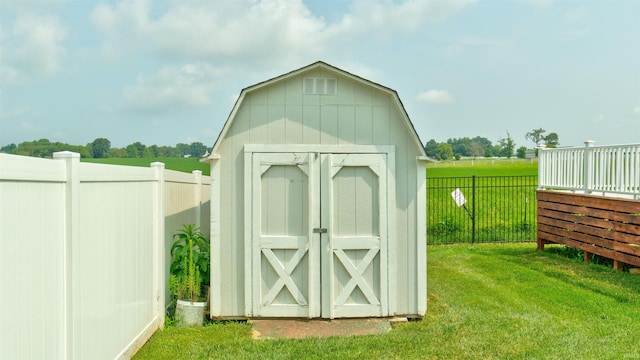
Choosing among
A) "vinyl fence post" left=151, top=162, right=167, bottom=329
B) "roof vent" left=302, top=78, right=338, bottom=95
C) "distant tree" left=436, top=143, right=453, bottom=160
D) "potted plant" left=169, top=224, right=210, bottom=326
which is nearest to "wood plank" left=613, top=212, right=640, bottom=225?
"roof vent" left=302, top=78, right=338, bottom=95

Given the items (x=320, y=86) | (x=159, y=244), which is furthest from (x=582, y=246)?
(x=159, y=244)

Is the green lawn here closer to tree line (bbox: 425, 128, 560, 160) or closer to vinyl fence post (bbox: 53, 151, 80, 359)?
vinyl fence post (bbox: 53, 151, 80, 359)

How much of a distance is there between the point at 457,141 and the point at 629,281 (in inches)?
1352

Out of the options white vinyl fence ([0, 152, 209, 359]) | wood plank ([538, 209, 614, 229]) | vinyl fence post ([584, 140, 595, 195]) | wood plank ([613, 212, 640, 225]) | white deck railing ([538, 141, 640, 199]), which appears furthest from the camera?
vinyl fence post ([584, 140, 595, 195])

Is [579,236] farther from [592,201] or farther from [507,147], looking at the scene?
[507,147]

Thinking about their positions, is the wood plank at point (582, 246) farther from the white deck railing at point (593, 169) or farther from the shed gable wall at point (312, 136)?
the shed gable wall at point (312, 136)

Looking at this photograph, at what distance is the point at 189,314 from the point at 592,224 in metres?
7.53

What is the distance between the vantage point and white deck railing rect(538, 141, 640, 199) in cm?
833

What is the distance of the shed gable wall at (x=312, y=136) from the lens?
573cm

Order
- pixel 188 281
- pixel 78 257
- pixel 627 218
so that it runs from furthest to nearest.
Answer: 1. pixel 627 218
2. pixel 188 281
3. pixel 78 257

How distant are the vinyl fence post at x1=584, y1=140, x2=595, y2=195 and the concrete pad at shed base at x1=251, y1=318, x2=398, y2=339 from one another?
19.2 feet

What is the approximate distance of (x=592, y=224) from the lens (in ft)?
30.1

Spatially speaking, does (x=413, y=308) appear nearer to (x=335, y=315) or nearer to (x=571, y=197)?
(x=335, y=315)

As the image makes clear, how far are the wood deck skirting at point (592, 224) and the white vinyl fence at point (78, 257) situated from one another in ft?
24.4
